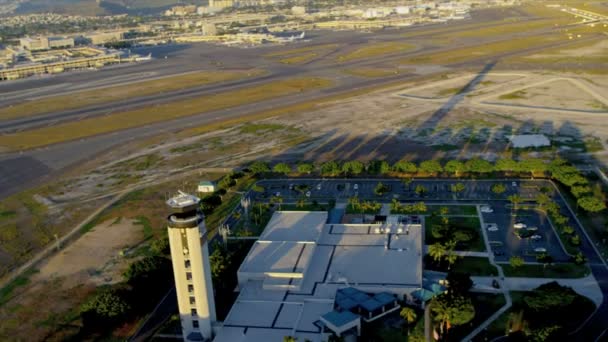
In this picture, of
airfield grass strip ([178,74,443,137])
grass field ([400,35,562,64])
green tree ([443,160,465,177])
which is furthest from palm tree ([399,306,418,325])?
grass field ([400,35,562,64])

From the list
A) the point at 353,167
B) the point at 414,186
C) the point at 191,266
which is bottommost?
the point at 414,186

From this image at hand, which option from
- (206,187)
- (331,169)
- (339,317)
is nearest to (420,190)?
(331,169)

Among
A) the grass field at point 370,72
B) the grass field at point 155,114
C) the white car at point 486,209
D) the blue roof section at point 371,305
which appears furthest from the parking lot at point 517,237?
the grass field at point 370,72

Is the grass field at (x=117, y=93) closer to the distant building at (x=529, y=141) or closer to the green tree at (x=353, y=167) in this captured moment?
the green tree at (x=353, y=167)

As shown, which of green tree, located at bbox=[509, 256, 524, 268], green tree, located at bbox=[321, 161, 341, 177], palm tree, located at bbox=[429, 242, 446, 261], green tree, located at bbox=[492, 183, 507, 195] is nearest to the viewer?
green tree, located at bbox=[509, 256, 524, 268]

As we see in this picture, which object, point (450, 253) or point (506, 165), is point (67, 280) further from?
point (506, 165)

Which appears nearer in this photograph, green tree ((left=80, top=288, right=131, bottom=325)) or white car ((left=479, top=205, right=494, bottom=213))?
green tree ((left=80, top=288, right=131, bottom=325))

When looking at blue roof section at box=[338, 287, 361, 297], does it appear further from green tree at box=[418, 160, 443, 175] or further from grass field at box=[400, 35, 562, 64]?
grass field at box=[400, 35, 562, 64]
